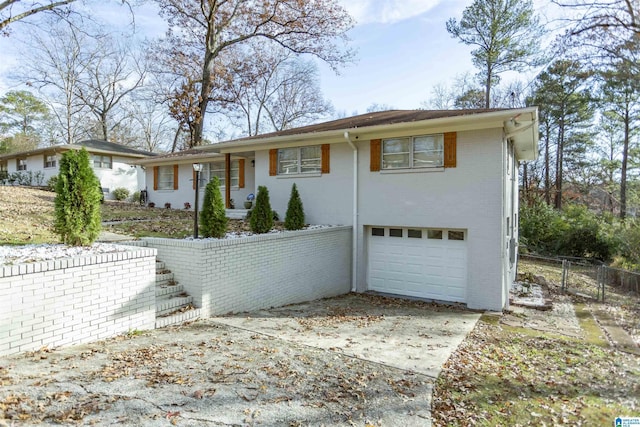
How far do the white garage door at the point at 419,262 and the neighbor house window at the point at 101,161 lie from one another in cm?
1870

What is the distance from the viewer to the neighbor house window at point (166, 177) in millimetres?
17513

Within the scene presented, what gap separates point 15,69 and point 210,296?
26.0 m

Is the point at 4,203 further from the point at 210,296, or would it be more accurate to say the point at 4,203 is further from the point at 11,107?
the point at 11,107

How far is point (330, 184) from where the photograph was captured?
10.9 metres

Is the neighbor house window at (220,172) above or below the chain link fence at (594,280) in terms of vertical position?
above

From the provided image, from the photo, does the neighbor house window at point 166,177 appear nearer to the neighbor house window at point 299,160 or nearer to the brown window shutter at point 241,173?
the brown window shutter at point 241,173

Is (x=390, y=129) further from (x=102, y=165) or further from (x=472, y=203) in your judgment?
(x=102, y=165)

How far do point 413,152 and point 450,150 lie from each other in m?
0.99

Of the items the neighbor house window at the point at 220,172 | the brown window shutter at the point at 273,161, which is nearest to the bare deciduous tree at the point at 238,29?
the neighbor house window at the point at 220,172

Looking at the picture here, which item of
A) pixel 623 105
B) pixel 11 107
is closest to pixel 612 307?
pixel 623 105

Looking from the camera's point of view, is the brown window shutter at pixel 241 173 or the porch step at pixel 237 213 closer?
the porch step at pixel 237 213

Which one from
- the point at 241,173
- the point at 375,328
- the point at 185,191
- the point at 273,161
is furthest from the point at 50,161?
the point at 375,328

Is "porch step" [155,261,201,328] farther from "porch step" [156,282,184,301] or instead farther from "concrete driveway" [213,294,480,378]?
"concrete driveway" [213,294,480,378]

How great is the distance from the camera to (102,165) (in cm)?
2198
